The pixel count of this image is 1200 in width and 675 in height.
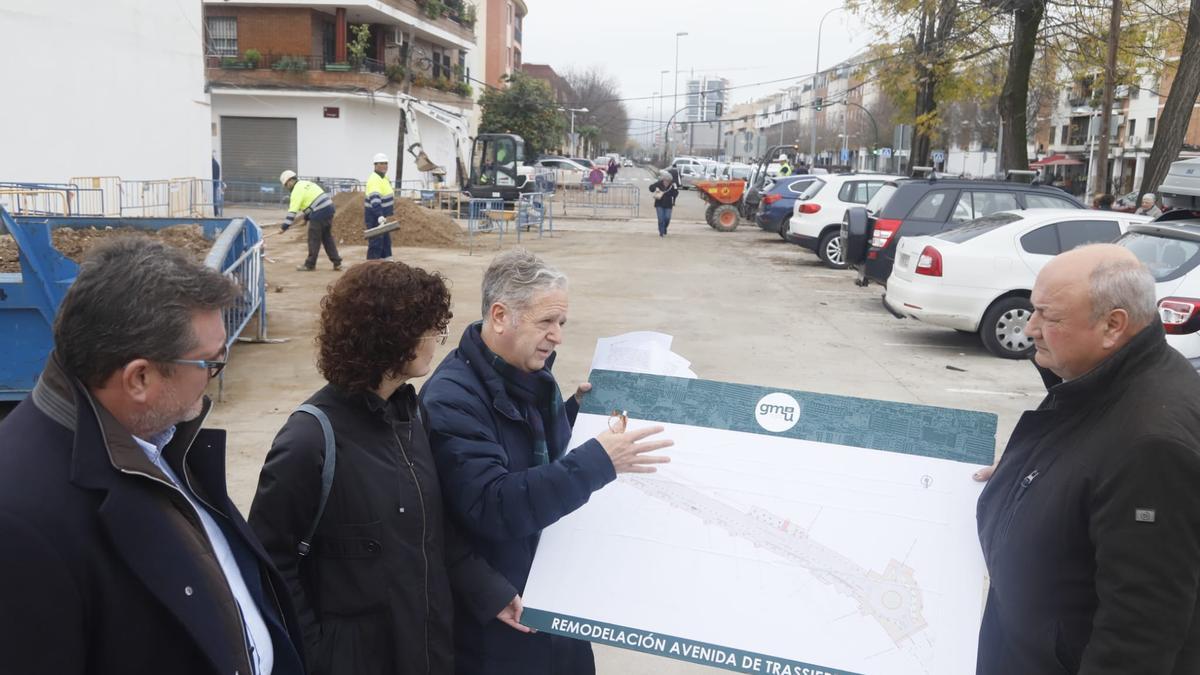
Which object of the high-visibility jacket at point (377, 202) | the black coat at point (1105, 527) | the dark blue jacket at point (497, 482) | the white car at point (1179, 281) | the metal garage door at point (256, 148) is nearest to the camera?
the black coat at point (1105, 527)

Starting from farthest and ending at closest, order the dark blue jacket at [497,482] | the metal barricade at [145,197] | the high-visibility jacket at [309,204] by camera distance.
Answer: the metal barricade at [145,197], the high-visibility jacket at [309,204], the dark blue jacket at [497,482]

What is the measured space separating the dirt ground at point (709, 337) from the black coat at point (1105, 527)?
2.30 metres

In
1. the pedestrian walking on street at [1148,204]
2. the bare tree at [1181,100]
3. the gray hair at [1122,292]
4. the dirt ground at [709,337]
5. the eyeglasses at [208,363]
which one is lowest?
the dirt ground at [709,337]

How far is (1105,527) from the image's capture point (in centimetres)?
195

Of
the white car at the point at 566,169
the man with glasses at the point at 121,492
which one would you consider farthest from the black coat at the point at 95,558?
the white car at the point at 566,169

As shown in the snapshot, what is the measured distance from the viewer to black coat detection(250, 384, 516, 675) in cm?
219

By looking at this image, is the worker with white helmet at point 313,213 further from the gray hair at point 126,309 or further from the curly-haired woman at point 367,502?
the gray hair at point 126,309

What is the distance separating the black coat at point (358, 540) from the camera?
219 cm

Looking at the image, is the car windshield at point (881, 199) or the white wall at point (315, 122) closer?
the car windshield at point (881, 199)

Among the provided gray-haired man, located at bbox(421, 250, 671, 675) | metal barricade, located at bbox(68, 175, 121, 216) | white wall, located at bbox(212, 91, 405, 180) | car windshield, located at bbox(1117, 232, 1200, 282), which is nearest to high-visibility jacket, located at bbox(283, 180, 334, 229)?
metal barricade, located at bbox(68, 175, 121, 216)

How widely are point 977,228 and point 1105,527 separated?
30.8 feet

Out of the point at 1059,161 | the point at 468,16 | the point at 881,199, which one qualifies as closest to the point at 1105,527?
the point at 881,199

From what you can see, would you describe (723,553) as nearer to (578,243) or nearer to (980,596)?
(980,596)

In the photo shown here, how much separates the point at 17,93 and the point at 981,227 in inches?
717
